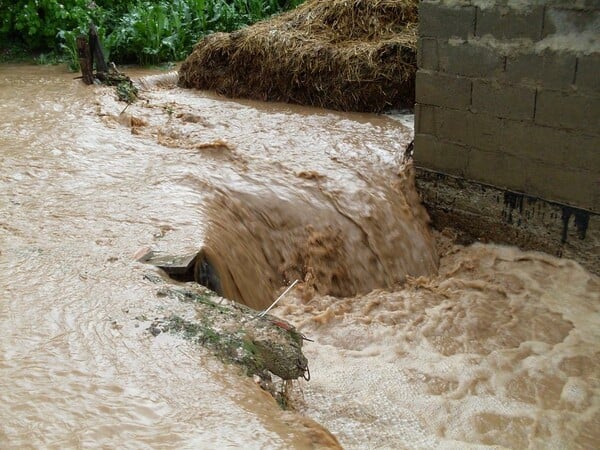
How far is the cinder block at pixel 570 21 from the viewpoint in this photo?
14.6 ft

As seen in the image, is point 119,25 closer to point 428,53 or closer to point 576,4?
point 428,53

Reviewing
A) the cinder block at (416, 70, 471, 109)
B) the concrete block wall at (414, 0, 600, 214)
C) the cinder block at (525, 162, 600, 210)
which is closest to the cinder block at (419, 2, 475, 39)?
the concrete block wall at (414, 0, 600, 214)

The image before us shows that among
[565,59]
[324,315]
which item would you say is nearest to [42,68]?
[324,315]

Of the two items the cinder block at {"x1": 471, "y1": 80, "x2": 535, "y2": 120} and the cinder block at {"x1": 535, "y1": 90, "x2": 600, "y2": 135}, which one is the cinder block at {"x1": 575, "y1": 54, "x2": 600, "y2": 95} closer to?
the cinder block at {"x1": 535, "y1": 90, "x2": 600, "y2": 135}

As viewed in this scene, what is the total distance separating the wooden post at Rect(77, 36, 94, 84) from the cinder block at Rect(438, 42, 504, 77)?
459 centimetres

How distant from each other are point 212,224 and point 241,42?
450 cm

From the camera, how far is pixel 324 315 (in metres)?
4.76

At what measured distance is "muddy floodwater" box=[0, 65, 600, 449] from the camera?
2.85m

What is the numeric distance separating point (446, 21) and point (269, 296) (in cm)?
248

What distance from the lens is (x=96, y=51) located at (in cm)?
836

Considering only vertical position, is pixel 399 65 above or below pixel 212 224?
above

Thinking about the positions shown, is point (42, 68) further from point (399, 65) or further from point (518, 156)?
point (518, 156)

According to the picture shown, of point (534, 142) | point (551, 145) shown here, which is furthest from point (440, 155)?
point (551, 145)

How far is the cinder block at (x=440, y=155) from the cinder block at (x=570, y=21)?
117 centimetres
